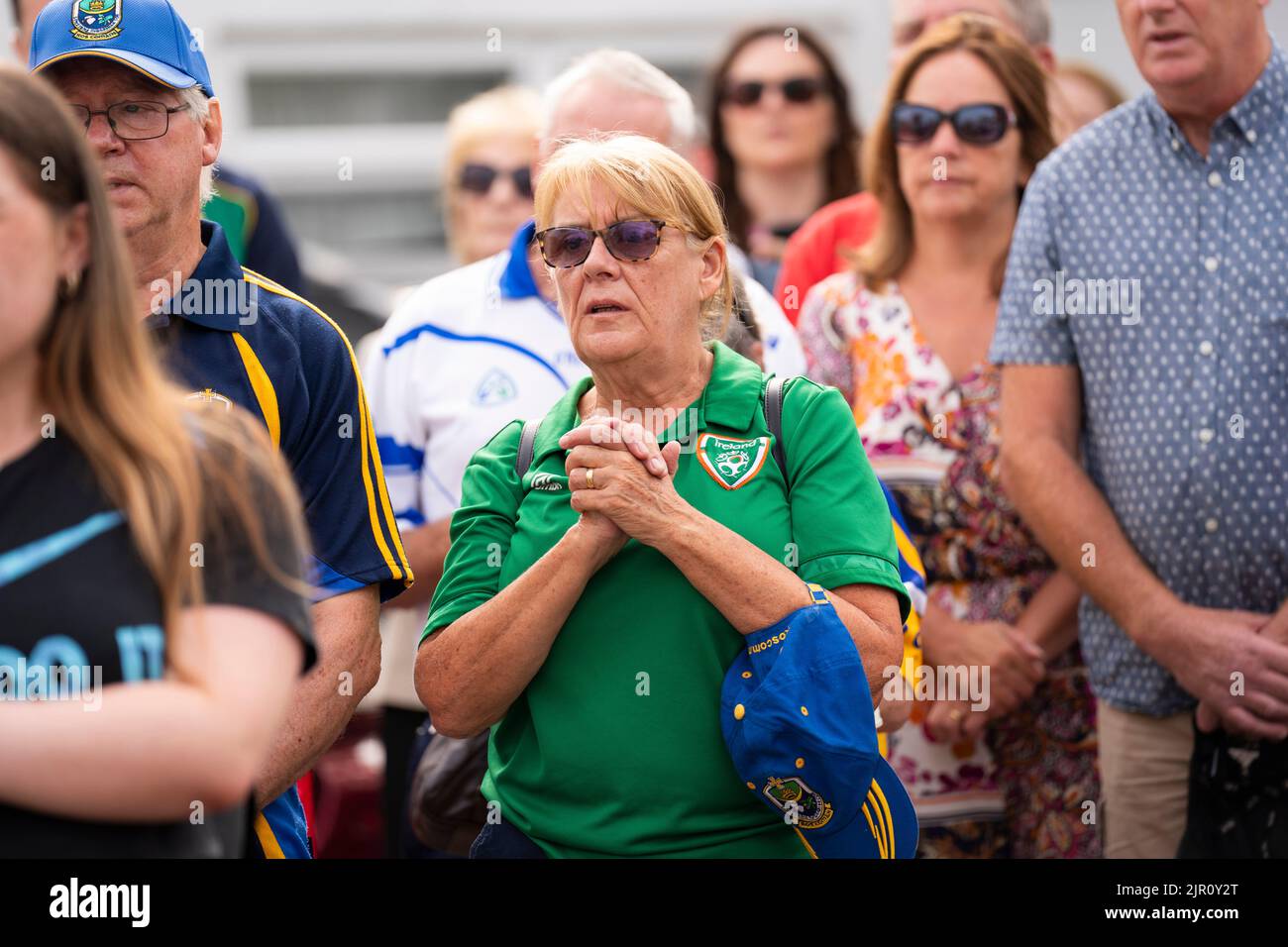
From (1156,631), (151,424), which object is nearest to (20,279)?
(151,424)

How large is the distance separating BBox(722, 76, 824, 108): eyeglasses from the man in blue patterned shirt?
1475 millimetres

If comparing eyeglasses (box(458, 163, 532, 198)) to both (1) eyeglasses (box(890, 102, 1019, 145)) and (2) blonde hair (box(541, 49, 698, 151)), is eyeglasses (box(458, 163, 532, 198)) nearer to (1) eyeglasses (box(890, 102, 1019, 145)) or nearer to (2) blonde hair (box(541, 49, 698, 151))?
(2) blonde hair (box(541, 49, 698, 151))

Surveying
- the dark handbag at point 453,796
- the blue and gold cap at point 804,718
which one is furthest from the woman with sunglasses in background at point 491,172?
the blue and gold cap at point 804,718

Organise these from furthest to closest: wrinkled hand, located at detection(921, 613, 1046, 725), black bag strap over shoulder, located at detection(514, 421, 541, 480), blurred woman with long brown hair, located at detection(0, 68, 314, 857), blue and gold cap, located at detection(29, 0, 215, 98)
Answer: wrinkled hand, located at detection(921, 613, 1046, 725) → black bag strap over shoulder, located at detection(514, 421, 541, 480) → blue and gold cap, located at detection(29, 0, 215, 98) → blurred woman with long brown hair, located at detection(0, 68, 314, 857)

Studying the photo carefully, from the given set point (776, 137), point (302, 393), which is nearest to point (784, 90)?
point (776, 137)

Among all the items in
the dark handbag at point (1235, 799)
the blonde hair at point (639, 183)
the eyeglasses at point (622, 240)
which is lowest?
the dark handbag at point (1235, 799)

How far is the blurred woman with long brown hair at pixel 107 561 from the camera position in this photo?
1815 millimetres

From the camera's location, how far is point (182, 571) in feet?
6.15

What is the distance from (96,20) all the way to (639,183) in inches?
36.5

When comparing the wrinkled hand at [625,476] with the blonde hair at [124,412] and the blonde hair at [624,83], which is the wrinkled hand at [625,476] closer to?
the blonde hair at [124,412]

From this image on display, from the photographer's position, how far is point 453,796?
3334 mm

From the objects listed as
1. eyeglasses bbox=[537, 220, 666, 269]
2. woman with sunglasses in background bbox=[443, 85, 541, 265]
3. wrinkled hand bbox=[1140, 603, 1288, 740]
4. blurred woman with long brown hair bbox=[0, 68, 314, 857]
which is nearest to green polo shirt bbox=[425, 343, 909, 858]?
eyeglasses bbox=[537, 220, 666, 269]

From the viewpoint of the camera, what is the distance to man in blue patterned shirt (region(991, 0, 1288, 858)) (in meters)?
3.56
